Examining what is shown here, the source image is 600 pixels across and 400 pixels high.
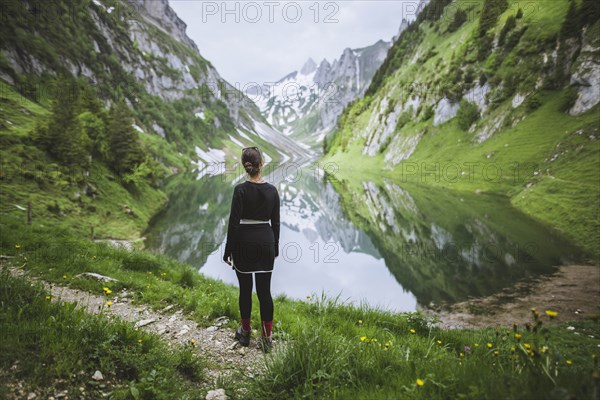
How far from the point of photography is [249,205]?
5164 mm

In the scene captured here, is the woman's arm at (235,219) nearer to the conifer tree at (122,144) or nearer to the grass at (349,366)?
the grass at (349,366)

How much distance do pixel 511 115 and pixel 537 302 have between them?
42.5m

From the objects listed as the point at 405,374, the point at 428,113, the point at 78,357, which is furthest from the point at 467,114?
the point at 78,357

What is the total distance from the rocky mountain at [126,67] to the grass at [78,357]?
49.8 metres

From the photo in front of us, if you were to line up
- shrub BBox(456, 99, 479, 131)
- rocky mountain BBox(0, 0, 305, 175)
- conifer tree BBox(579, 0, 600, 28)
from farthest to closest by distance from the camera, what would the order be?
shrub BBox(456, 99, 479, 131), rocky mountain BBox(0, 0, 305, 175), conifer tree BBox(579, 0, 600, 28)

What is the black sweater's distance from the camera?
5102 mm

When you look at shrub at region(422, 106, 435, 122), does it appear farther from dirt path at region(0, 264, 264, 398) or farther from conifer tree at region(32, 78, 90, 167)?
dirt path at region(0, 264, 264, 398)

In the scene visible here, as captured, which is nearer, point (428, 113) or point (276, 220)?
point (276, 220)

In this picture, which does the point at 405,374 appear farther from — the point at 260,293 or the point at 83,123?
the point at 83,123

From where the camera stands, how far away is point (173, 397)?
3543 mm

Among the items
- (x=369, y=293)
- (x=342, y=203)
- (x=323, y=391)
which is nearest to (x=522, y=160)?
(x=342, y=203)

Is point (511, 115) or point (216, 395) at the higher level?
point (511, 115)

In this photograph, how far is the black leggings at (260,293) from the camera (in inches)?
207

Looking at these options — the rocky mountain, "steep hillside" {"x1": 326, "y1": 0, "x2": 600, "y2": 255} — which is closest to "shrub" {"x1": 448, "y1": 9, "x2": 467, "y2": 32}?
"steep hillside" {"x1": 326, "y1": 0, "x2": 600, "y2": 255}
